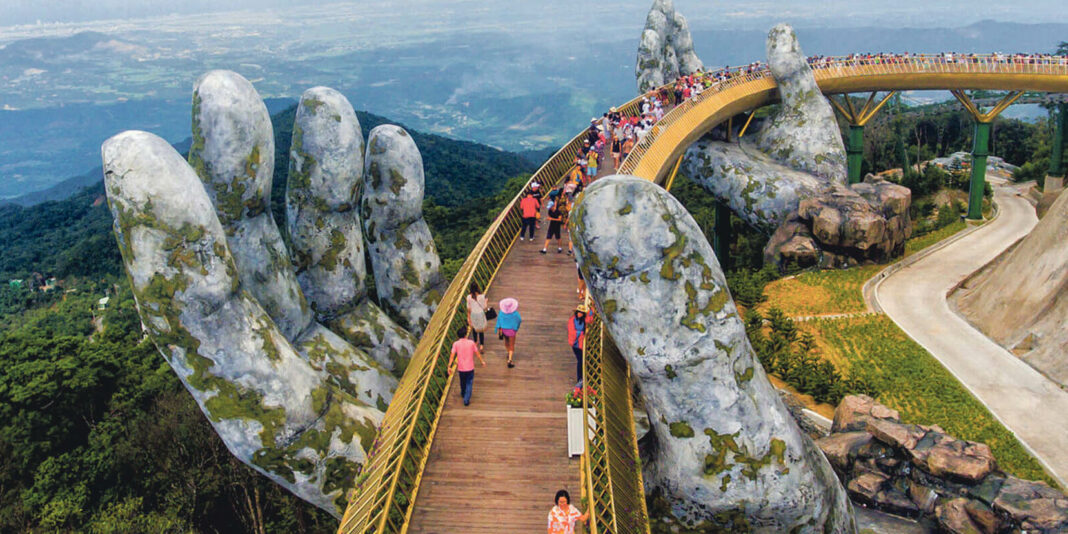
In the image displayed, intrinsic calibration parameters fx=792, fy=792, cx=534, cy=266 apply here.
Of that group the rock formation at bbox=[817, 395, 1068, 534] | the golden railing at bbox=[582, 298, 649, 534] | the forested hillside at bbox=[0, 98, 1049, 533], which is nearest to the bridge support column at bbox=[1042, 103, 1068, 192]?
the forested hillside at bbox=[0, 98, 1049, 533]

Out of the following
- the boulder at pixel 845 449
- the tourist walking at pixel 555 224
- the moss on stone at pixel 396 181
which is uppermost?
the moss on stone at pixel 396 181

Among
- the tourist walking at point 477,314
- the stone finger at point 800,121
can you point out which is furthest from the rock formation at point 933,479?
the stone finger at point 800,121

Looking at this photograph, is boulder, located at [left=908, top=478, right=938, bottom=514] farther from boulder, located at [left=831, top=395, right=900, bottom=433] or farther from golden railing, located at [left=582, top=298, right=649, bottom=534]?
golden railing, located at [left=582, top=298, right=649, bottom=534]

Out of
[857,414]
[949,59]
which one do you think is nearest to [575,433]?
[857,414]

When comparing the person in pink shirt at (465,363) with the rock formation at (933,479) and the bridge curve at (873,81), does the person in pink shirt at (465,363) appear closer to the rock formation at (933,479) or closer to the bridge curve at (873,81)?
the rock formation at (933,479)

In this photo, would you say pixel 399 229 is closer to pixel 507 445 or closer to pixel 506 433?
pixel 506 433
